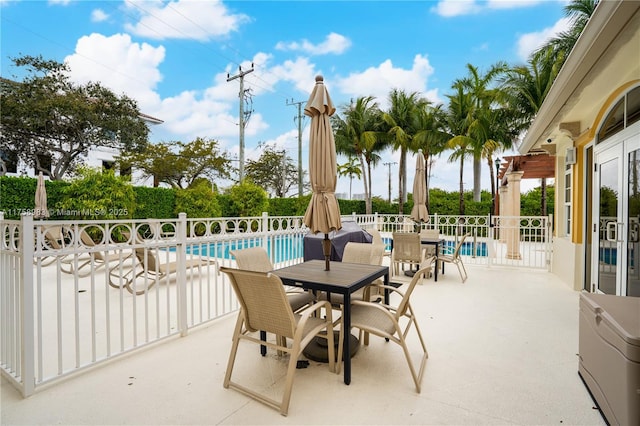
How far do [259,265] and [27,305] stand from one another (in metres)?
1.86

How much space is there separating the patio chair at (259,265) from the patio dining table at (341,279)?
0.95ft

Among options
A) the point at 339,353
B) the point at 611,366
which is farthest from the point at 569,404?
the point at 339,353

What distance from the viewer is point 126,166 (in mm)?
18953

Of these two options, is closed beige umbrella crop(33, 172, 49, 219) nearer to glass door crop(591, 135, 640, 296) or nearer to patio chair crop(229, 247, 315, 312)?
patio chair crop(229, 247, 315, 312)

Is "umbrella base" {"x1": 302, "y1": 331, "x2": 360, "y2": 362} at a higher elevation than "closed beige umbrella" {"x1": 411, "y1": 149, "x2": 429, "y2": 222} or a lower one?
lower

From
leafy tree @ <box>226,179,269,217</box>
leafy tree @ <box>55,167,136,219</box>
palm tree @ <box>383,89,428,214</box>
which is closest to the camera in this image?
leafy tree @ <box>55,167,136,219</box>

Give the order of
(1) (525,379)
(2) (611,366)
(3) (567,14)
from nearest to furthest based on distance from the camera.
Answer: (2) (611,366) → (1) (525,379) → (3) (567,14)

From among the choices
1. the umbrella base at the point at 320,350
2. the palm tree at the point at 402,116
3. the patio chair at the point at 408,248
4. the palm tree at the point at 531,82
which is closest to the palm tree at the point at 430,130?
the palm tree at the point at 402,116

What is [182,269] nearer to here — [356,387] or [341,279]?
[341,279]

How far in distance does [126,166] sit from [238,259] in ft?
63.0

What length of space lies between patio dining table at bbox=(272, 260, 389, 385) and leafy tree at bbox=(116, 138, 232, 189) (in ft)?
58.6

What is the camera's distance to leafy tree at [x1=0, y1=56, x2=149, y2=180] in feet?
47.7

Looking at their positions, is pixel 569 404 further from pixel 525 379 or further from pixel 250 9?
pixel 250 9

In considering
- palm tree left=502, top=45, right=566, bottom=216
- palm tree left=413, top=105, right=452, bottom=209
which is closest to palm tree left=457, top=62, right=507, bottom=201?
palm tree left=502, top=45, right=566, bottom=216
